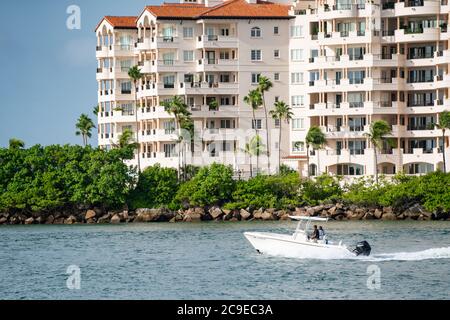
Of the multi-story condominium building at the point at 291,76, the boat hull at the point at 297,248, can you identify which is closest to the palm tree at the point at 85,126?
the multi-story condominium building at the point at 291,76

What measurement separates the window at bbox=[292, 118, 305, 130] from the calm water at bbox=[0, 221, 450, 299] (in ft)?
94.2

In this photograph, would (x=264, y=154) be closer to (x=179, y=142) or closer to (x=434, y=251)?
(x=179, y=142)

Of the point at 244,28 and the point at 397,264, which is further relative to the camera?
the point at 244,28

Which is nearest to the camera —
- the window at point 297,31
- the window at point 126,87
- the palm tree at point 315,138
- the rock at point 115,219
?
the rock at point 115,219

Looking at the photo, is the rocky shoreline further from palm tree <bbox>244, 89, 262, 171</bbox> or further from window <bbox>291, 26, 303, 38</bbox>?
window <bbox>291, 26, 303, 38</bbox>

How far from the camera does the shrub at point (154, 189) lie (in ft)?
429

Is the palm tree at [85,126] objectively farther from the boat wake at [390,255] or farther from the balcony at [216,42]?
the boat wake at [390,255]

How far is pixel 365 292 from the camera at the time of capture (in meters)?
71.0

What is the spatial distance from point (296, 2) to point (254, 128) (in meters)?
12.3

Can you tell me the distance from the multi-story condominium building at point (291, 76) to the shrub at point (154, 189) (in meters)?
8.45

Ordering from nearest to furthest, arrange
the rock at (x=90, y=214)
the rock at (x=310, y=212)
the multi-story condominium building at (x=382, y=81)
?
the rock at (x=310, y=212) → the rock at (x=90, y=214) → the multi-story condominium building at (x=382, y=81)

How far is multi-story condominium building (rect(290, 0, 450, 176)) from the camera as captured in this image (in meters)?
134

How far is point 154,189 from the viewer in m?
131
